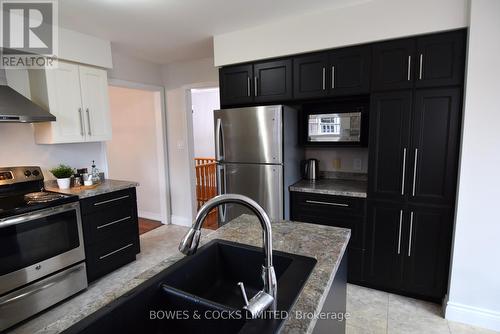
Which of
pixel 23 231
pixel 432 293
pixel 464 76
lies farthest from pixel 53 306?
pixel 464 76

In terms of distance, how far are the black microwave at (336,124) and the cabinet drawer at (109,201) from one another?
2.02 metres

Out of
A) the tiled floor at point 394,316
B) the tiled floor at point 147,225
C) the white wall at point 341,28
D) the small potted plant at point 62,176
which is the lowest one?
the tiled floor at point 394,316

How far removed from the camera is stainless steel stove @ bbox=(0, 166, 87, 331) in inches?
77.4

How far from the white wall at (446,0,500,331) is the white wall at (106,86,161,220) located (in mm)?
3734

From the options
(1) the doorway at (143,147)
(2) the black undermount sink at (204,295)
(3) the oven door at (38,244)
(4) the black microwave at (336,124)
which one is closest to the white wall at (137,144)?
(1) the doorway at (143,147)

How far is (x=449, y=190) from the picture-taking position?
2.08m

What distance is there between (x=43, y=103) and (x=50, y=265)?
4.89 feet

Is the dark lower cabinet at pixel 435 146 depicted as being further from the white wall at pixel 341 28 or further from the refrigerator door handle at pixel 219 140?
the refrigerator door handle at pixel 219 140

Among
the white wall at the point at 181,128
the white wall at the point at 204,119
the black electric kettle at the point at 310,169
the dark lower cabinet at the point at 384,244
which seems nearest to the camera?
the dark lower cabinet at the point at 384,244

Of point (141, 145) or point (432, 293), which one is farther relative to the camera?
point (141, 145)

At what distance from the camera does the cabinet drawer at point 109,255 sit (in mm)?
2582

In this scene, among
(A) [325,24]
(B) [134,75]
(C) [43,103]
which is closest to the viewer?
(A) [325,24]

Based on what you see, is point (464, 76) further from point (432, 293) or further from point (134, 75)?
point (134, 75)

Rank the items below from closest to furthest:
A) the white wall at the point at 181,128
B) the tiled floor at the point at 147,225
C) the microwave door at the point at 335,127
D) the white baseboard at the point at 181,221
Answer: the microwave door at the point at 335,127, the white wall at the point at 181,128, the tiled floor at the point at 147,225, the white baseboard at the point at 181,221
